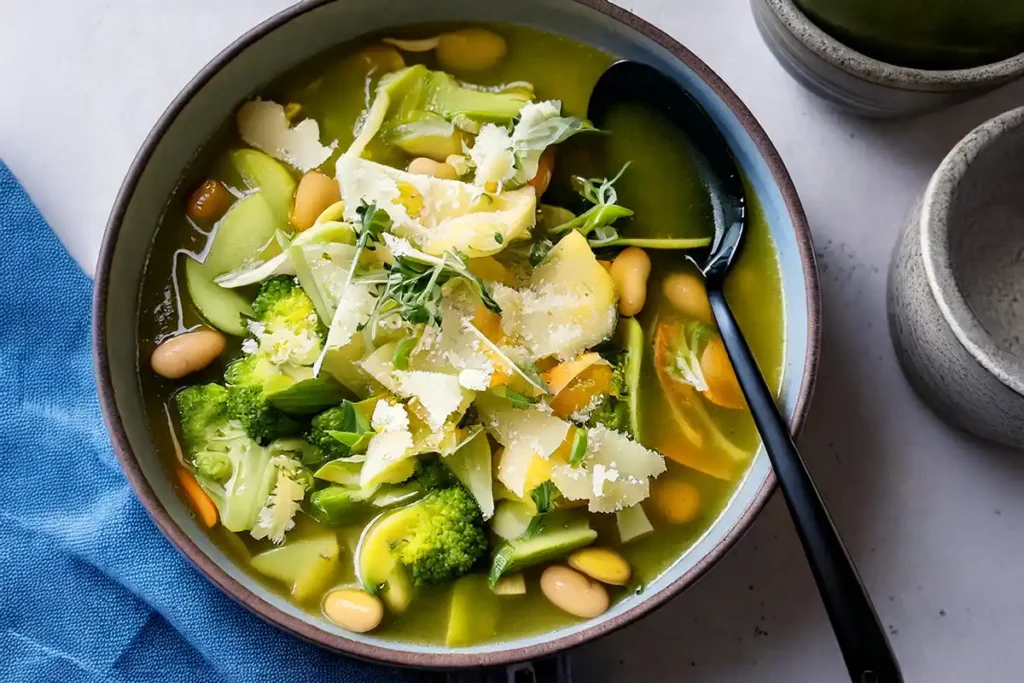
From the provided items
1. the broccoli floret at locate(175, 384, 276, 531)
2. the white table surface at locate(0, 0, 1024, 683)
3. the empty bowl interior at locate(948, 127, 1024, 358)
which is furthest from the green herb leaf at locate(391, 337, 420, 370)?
the empty bowl interior at locate(948, 127, 1024, 358)

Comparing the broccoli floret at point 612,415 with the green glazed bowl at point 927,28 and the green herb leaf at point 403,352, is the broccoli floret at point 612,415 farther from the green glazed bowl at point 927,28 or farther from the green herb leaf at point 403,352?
A: the green glazed bowl at point 927,28

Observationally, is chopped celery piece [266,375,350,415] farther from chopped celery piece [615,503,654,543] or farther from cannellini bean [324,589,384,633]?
chopped celery piece [615,503,654,543]

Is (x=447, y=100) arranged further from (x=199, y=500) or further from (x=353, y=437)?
(x=199, y=500)

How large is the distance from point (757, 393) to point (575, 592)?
39cm

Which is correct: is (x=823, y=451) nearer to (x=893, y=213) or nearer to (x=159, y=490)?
(x=893, y=213)

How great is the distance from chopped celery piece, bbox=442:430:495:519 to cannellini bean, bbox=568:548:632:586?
5.8 inches

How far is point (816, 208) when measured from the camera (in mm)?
1674

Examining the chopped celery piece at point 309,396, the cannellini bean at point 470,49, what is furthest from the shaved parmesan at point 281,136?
the chopped celery piece at point 309,396

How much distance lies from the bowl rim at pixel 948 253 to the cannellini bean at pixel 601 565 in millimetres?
573

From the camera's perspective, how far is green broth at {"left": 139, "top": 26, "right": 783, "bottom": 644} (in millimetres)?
1483

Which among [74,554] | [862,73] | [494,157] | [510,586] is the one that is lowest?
[74,554]

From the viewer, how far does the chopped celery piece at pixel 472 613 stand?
1454 mm

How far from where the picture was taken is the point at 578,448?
53.5 inches

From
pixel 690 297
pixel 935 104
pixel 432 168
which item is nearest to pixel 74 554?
pixel 432 168
